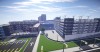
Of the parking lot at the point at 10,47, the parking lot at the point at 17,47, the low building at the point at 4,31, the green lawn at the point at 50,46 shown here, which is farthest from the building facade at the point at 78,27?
the low building at the point at 4,31

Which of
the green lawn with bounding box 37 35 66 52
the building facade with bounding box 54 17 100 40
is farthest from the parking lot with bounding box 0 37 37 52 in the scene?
the building facade with bounding box 54 17 100 40

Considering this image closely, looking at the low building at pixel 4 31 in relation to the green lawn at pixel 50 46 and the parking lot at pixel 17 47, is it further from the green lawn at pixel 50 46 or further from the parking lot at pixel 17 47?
the green lawn at pixel 50 46

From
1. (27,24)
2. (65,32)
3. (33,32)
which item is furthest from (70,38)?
(27,24)

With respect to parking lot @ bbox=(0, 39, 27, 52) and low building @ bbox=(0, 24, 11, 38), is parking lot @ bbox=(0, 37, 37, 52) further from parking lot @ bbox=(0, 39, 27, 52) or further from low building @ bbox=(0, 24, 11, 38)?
low building @ bbox=(0, 24, 11, 38)

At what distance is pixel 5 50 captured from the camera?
45906mm

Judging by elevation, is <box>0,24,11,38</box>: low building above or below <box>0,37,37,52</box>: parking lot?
above

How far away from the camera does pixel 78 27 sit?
227ft

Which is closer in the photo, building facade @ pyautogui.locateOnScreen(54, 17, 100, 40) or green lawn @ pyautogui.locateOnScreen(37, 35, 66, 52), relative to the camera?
green lawn @ pyautogui.locateOnScreen(37, 35, 66, 52)

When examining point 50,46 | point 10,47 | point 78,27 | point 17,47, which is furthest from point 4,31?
point 78,27

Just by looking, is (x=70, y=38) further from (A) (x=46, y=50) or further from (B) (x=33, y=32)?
(B) (x=33, y=32)

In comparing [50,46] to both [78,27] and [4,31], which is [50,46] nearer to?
[78,27]

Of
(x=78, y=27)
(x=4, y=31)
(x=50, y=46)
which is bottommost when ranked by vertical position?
(x=50, y=46)

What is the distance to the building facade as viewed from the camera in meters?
65.7

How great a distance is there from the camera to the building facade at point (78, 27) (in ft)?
216
